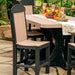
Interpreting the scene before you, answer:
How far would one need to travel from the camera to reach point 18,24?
4.74 m

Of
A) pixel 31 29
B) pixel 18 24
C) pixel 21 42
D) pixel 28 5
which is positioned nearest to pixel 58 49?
pixel 21 42

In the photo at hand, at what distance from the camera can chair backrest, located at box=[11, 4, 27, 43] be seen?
4570mm

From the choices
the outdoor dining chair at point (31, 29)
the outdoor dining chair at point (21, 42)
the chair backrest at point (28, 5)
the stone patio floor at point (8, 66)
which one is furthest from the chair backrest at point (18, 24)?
the chair backrest at point (28, 5)

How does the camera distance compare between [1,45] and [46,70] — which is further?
[1,45]

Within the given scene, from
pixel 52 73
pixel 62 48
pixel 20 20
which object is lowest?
pixel 52 73

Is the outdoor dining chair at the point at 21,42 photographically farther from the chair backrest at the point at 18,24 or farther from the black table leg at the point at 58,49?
the black table leg at the point at 58,49

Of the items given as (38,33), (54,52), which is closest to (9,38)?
(38,33)

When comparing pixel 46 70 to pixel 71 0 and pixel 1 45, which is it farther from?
pixel 71 0

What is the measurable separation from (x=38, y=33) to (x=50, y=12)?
53cm

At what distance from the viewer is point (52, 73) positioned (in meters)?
5.07

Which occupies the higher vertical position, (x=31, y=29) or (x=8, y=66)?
(x=31, y=29)

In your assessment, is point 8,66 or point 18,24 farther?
point 8,66

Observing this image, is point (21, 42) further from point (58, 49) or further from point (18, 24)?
point (58, 49)

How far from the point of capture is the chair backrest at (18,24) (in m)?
4.57
